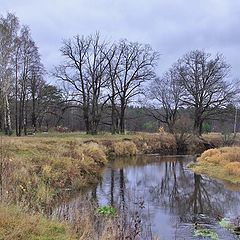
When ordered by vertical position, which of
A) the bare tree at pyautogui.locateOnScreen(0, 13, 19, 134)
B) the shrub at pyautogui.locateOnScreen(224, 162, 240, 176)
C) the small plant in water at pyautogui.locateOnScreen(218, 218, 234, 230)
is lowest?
the small plant in water at pyautogui.locateOnScreen(218, 218, 234, 230)

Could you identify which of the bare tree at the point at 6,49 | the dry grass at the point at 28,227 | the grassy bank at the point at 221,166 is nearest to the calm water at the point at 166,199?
the grassy bank at the point at 221,166

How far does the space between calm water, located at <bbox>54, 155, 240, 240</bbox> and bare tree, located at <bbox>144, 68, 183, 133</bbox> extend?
3431 cm

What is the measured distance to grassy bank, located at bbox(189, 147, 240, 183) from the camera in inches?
928

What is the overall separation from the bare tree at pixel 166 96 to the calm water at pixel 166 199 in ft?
113

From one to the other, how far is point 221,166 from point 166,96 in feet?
125

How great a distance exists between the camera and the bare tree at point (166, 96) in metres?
62.4

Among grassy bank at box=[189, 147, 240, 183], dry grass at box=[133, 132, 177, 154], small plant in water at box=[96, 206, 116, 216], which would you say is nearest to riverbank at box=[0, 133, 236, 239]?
small plant in water at box=[96, 206, 116, 216]

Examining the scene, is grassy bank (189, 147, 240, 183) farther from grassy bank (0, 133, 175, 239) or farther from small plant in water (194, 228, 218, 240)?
small plant in water (194, 228, 218, 240)

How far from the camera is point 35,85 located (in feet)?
179

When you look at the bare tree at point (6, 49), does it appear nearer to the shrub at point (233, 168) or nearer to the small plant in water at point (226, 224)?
the shrub at point (233, 168)

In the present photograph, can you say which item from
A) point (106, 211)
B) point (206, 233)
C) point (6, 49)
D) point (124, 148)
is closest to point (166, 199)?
point (106, 211)

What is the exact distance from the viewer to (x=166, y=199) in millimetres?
17859

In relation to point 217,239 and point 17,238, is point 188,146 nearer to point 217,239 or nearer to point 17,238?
point 217,239

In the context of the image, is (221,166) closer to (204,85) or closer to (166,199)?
(166,199)
